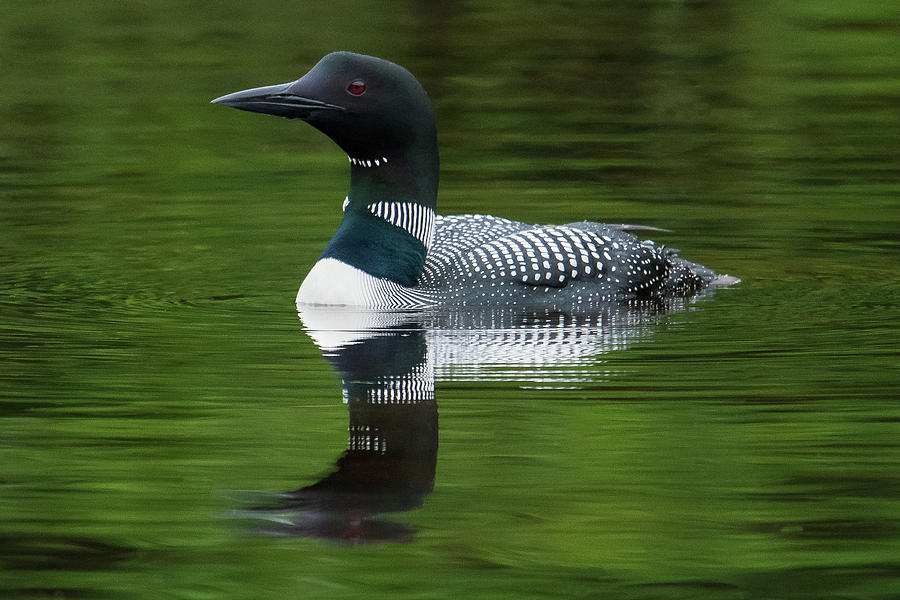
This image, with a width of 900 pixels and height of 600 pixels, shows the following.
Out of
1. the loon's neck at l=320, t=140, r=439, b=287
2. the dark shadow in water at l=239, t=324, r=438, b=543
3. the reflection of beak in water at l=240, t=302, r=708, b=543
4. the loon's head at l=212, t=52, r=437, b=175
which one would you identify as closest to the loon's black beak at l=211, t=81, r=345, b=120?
the loon's head at l=212, t=52, r=437, b=175

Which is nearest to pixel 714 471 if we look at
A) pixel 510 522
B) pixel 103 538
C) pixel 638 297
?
pixel 510 522

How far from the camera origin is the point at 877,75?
46.4 feet

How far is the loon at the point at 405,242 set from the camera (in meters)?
6.93

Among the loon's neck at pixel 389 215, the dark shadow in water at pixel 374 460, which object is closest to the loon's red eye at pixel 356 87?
the loon's neck at pixel 389 215

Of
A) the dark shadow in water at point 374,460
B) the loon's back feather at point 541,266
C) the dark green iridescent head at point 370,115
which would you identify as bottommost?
the dark shadow in water at point 374,460

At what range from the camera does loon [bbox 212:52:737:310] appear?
6926mm

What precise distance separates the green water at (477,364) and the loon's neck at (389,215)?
0.40 metres

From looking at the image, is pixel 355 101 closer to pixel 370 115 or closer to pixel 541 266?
pixel 370 115

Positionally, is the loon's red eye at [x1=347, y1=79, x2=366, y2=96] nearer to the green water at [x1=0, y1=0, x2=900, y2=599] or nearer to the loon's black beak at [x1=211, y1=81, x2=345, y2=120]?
the loon's black beak at [x1=211, y1=81, x2=345, y2=120]

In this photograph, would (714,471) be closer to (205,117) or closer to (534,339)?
(534,339)

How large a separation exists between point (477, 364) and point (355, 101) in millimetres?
1428

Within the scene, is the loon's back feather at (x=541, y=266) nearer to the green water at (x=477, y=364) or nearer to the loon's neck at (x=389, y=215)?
the loon's neck at (x=389, y=215)

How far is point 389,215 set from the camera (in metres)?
7.19

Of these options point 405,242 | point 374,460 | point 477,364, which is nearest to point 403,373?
point 477,364
